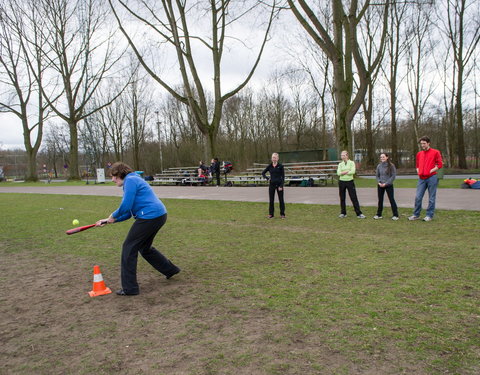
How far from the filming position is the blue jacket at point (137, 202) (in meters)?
4.63

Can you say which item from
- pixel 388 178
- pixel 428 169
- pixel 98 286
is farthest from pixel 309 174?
pixel 98 286

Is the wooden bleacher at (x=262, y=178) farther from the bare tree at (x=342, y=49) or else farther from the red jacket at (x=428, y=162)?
the red jacket at (x=428, y=162)

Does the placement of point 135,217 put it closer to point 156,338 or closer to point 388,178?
point 156,338

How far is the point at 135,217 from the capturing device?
4758mm

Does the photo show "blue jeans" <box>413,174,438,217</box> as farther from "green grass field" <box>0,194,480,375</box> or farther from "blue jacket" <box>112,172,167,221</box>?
"blue jacket" <box>112,172,167,221</box>

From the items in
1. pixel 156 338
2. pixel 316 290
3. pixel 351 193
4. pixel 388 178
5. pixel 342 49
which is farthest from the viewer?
pixel 342 49

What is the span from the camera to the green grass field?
2.98m

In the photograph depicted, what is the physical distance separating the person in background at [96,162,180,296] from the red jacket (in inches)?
254

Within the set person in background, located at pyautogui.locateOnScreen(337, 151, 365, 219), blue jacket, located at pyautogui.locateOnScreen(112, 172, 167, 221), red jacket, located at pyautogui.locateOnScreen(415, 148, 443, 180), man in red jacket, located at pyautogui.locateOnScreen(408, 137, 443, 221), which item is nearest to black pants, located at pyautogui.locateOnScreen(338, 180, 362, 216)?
person in background, located at pyautogui.locateOnScreen(337, 151, 365, 219)

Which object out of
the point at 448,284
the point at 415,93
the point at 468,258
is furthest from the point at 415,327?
the point at 415,93

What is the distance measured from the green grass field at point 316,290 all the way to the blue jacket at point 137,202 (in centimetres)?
103

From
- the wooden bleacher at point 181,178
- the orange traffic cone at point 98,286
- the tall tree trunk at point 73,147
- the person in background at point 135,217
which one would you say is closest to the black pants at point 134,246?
the person in background at point 135,217

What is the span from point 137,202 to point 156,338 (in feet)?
6.13

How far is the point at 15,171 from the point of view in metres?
73.8
